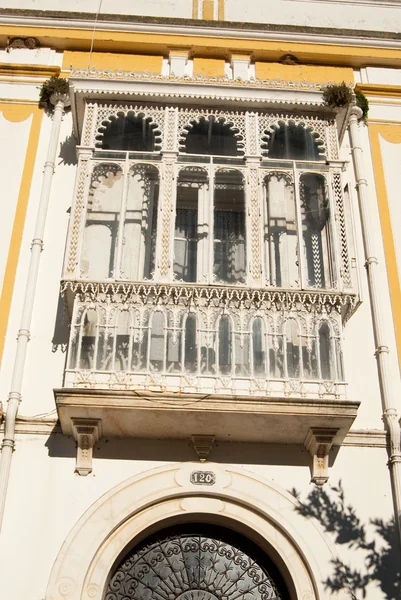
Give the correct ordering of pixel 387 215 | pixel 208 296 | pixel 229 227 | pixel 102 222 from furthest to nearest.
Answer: pixel 387 215
pixel 229 227
pixel 102 222
pixel 208 296

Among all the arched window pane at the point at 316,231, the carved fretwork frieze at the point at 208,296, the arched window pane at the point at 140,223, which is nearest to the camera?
the carved fretwork frieze at the point at 208,296

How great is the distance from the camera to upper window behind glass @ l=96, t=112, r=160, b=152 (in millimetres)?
9500

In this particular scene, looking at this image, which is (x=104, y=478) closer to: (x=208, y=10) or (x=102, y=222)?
(x=102, y=222)

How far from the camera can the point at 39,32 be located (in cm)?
1124

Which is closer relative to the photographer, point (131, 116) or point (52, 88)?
point (131, 116)

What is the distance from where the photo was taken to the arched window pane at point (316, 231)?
348 inches

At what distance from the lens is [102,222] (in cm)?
909

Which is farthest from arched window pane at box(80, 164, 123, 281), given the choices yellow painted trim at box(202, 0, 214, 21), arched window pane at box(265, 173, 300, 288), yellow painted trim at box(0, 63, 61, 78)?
yellow painted trim at box(202, 0, 214, 21)

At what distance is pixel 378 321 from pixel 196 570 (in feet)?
10.9

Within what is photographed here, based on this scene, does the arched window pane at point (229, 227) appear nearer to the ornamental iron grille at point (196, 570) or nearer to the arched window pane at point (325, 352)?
the arched window pane at point (325, 352)

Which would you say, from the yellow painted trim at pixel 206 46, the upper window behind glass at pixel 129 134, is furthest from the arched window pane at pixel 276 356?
the yellow painted trim at pixel 206 46

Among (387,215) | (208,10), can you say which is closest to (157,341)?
(387,215)

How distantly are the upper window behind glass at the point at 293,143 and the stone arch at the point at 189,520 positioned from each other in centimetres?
371

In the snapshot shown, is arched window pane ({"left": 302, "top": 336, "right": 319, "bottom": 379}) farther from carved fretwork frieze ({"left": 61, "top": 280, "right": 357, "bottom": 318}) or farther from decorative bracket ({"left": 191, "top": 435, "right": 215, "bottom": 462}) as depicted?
decorative bracket ({"left": 191, "top": 435, "right": 215, "bottom": 462})
